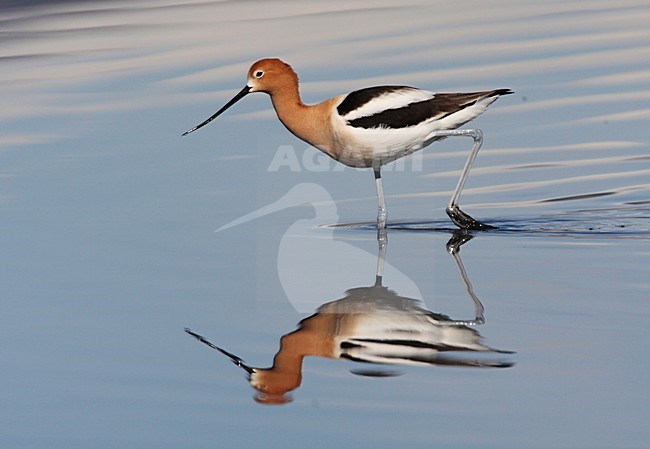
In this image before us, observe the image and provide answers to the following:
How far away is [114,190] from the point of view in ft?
26.0

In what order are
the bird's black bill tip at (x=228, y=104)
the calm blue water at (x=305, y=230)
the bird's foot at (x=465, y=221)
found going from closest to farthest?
the calm blue water at (x=305, y=230) → the bird's foot at (x=465, y=221) → the bird's black bill tip at (x=228, y=104)

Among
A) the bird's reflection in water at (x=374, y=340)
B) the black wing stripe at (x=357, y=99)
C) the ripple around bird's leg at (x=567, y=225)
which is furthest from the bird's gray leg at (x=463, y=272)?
the black wing stripe at (x=357, y=99)

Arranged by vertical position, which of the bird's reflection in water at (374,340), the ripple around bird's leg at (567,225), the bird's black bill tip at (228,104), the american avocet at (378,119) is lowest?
the bird's reflection in water at (374,340)

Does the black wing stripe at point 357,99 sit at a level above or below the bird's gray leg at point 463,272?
above

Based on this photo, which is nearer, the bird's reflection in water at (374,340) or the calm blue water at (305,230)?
the calm blue water at (305,230)

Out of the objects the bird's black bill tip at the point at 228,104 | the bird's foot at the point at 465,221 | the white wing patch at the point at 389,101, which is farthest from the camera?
the bird's black bill tip at the point at 228,104

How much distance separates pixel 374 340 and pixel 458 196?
2428 millimetres

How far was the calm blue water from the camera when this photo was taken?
14.8 feet

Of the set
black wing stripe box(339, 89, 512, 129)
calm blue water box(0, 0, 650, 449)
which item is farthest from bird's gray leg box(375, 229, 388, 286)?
black wing stripe box(339, 89, 512, 129)

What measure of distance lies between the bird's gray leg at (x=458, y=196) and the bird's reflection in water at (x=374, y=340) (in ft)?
4.57

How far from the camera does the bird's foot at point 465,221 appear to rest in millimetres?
7301

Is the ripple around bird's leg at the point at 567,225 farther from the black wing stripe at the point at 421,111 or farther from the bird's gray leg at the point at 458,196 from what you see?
the black wing stripe at the point at 421,111

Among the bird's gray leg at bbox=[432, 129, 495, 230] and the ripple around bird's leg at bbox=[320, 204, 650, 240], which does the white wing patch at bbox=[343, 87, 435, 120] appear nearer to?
the bird's gray leg at bbox=[432, 129, 495, 230]

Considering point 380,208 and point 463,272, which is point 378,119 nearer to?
point 380,208
